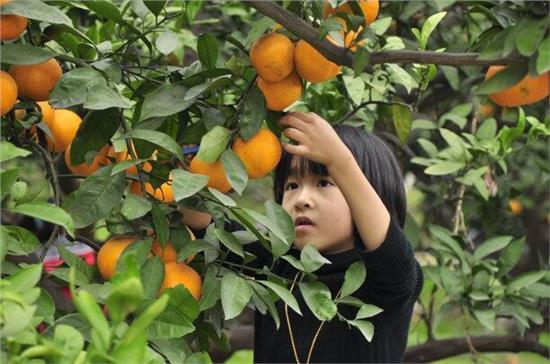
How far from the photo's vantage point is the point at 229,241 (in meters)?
1.04

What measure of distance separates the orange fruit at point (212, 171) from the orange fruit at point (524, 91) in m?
0.30

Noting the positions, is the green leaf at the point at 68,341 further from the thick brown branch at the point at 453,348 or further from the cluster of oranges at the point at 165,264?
the thick brown branch at the point at 453,348

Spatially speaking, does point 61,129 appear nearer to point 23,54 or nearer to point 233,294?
point 23,54

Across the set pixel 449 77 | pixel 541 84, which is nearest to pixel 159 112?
pixel 541 84

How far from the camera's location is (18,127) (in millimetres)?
1113

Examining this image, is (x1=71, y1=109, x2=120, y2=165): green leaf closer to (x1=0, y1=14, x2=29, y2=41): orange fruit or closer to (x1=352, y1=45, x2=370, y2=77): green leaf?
(x1=0, y1=14, x2=29, y2=41): orange fruit

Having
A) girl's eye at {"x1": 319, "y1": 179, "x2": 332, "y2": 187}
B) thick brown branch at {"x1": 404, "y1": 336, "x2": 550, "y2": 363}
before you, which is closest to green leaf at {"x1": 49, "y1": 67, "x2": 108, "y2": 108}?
girl's eye at {"x1": 319, "y1": 179, "x2": 332, "y2": 187}

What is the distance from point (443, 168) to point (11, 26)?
1.04 meters

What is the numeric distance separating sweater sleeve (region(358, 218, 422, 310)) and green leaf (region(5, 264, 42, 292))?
63 cm

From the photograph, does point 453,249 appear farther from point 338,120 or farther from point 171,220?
point 171,220

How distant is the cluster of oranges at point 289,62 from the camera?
102 cm

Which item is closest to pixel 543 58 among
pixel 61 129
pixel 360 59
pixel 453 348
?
pixel 360 59

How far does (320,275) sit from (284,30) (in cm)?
55

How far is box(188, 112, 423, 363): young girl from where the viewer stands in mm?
1341
